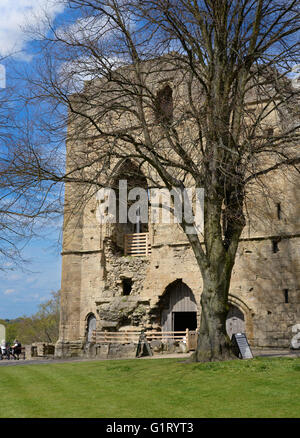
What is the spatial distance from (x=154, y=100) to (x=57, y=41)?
2631 mm

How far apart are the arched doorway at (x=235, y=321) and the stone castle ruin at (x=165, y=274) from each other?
41 mm

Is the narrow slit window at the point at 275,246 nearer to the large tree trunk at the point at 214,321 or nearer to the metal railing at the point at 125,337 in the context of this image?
the metal railing at the point at 125,337

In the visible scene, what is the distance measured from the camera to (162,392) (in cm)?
705

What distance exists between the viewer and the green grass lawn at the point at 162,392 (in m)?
5.75

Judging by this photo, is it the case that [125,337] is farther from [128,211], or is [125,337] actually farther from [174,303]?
[128,211]

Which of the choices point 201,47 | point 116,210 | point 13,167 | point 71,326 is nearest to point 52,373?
point 13,167

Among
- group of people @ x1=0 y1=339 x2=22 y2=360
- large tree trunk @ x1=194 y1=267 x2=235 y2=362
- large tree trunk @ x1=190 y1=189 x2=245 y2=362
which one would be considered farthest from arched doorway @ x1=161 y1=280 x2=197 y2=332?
large tree trunk @ x1=194 y1=267 x2=235 y2=362

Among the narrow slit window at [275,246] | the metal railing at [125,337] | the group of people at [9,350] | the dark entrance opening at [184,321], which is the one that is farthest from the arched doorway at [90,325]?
the narrow slit window at [275,246]

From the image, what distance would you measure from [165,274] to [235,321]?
141 inches

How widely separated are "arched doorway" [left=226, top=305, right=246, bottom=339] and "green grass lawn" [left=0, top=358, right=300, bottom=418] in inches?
360

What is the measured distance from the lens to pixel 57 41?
10.6m

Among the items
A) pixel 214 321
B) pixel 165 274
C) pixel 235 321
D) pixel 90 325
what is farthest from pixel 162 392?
pixel 90 325

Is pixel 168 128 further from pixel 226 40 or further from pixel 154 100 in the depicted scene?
pixel 226 40

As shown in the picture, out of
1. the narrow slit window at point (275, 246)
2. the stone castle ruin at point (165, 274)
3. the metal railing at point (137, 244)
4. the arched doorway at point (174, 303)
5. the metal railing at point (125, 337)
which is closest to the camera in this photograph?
the stone castle ruin at point (165, 274)
